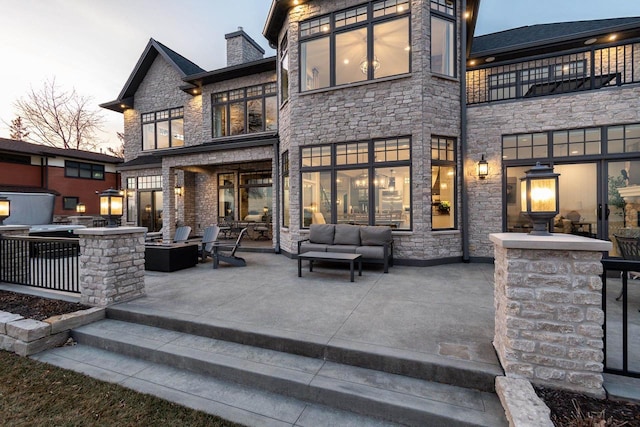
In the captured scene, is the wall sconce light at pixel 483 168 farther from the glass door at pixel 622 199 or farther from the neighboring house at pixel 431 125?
the glass door at pixel 622 199

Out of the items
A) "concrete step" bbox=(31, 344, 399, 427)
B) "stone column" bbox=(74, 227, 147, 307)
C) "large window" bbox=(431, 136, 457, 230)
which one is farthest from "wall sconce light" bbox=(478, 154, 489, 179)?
"stone column" bbox=(74, 227, 147, 307)

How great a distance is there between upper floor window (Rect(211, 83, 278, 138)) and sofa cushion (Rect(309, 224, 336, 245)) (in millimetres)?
5675

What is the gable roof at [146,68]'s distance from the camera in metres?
12.8

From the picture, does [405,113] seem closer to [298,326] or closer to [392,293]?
[392,293]

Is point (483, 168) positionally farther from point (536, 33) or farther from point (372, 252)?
point (536, 33)

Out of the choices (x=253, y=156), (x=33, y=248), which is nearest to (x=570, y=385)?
(x=253, y=156)

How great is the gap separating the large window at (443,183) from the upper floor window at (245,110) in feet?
21.3

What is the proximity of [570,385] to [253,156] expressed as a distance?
28.3 feet

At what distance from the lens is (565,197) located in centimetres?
669

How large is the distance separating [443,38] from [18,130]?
30.2 meters

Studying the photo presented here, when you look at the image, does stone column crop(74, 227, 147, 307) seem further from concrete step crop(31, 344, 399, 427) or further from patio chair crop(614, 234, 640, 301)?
patio chair crop(614, 234, 640, 301)

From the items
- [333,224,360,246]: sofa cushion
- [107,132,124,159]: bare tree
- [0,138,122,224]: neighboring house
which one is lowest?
[333,224,360,246]: sofa cushion

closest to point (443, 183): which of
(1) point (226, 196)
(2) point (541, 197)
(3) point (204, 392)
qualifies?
(2) point (541, 197)

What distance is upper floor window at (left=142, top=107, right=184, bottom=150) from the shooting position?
13133 millimetres
